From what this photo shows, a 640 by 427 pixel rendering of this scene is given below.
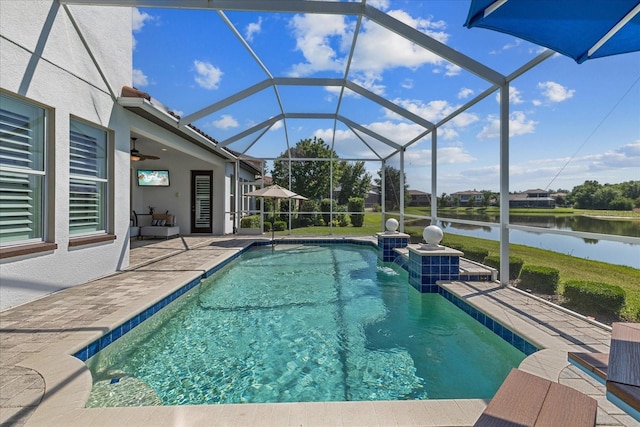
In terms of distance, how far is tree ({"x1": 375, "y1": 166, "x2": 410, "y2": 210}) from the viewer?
426 inches

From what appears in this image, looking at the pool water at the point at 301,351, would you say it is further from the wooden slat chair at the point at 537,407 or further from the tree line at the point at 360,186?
the tree line at the point at 360,186

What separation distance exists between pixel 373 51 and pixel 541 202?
3.99 meters

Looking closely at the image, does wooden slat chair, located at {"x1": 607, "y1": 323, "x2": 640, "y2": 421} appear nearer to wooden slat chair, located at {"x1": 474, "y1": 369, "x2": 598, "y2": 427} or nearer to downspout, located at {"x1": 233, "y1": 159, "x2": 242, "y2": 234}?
wooden slat chair, located at {"x1": 474, "y1": 369, "x2": 598, "y2": 427}

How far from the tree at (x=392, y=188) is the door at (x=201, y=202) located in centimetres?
646

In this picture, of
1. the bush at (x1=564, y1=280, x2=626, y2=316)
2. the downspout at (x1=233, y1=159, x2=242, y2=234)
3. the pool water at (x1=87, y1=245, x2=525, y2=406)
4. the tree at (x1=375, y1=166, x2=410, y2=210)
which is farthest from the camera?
the downspout at (x1=233, y1=159, x2=242, y2=234)

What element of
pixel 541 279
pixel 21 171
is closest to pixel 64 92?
pixel 21 171

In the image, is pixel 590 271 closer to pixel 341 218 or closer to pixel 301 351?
pixel 301 351

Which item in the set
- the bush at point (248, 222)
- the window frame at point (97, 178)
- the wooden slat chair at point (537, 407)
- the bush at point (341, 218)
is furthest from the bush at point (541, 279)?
the bush at point (341, 218)

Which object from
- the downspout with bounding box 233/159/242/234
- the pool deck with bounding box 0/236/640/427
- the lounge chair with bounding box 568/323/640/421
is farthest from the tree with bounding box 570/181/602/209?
the downspout with bounding box 233/159/242/234

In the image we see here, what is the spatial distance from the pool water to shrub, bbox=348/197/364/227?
36.8 ft

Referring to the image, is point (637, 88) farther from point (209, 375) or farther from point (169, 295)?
point (169, 295)

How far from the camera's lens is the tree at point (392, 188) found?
35.5ft

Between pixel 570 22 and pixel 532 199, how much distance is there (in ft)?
8.70

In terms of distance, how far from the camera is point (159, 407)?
2.03 metres
